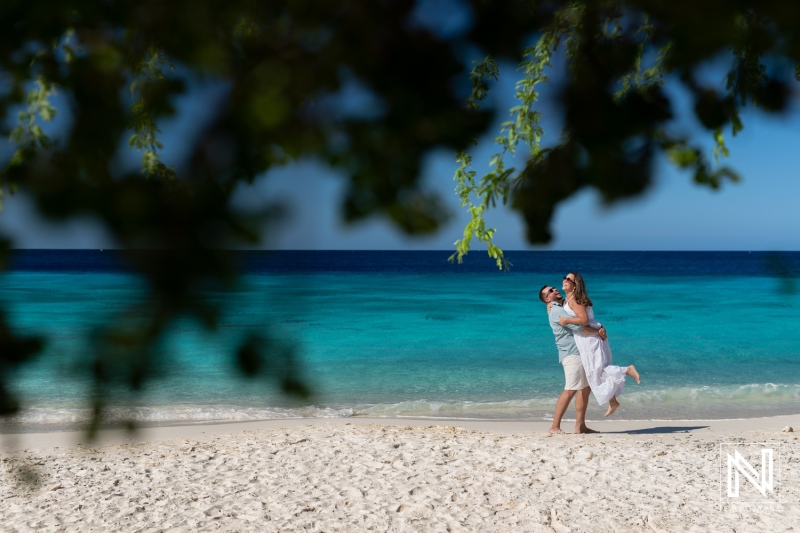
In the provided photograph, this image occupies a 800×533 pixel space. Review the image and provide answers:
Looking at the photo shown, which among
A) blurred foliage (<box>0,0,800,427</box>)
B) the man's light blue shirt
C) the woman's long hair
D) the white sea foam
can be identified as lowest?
the white sea foam

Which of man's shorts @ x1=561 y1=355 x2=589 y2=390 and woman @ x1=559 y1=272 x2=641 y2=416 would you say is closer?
woman @ x1=559 y1=272 x2=641 y2=416

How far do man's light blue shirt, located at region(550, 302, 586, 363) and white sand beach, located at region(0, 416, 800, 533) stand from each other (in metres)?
→ 0.98

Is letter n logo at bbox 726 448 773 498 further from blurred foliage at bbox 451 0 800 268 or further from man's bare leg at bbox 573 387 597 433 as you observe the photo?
blurred foliage at bbox 451 0 800 268

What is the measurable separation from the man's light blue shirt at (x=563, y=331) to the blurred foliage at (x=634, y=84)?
6.41 meters

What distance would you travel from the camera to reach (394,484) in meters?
6.44

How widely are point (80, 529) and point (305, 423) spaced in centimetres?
435

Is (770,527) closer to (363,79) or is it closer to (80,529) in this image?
(80,529)

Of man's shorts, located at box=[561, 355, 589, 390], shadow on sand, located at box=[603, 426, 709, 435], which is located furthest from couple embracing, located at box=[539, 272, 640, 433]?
shadow on sand, located at box=[603, 426, 709, 435]

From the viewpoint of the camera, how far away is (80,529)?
220 inches

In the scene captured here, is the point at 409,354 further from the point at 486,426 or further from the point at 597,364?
the point at 597,364

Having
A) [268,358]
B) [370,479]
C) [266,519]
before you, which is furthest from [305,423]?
[268,358]

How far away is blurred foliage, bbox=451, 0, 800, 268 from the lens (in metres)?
1.22

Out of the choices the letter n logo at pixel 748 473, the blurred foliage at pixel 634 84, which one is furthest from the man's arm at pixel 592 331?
the blurred foliage at pixel 634 84

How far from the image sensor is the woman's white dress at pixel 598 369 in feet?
25.8
